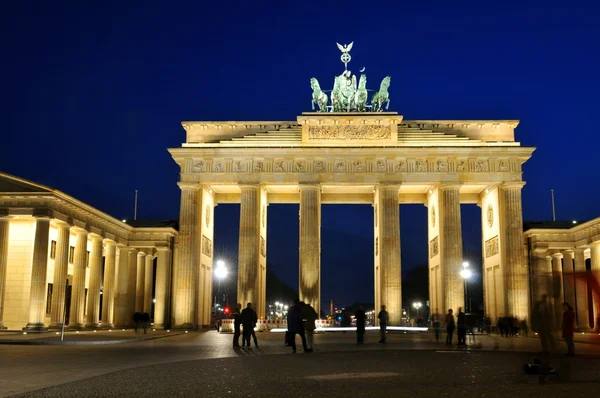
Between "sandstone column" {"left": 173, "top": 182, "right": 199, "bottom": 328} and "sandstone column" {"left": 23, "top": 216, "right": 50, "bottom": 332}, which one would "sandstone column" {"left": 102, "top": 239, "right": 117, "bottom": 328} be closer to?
"sandstone column" {"left": 173, "top": 182, "right": 199, "bottom": 328}

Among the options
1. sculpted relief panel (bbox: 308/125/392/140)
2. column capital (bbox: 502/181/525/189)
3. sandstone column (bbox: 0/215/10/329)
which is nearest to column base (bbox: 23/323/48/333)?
sandstone column (bbox: 0/215/10/329)

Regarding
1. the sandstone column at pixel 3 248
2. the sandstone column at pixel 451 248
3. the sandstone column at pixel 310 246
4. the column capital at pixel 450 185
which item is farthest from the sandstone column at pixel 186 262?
the column capital at pixel 450 185

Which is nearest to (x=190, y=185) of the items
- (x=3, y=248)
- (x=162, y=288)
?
(x=162, y=288)

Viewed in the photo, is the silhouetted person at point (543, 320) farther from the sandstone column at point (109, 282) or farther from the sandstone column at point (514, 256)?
the sandstone column at point (109, 282)

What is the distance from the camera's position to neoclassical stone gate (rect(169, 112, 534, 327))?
53.0 meters

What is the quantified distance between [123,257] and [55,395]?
46.6 metres

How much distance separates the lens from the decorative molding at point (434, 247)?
5622 centimetres

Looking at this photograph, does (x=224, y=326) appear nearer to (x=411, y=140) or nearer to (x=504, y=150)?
(x=411, y=140)

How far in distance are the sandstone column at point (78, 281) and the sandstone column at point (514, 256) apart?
32231mm

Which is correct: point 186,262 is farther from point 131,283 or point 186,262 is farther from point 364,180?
point 364,180

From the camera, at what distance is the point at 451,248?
2092 inches

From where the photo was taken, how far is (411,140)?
55.1 m

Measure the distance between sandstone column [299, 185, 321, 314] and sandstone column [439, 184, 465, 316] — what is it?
1006 centimetres

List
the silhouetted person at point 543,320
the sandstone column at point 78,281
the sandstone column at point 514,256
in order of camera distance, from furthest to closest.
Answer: the sandstone column at point 514,256, the sandstone column at point 78,281, the silhouetted person at point 543,320
